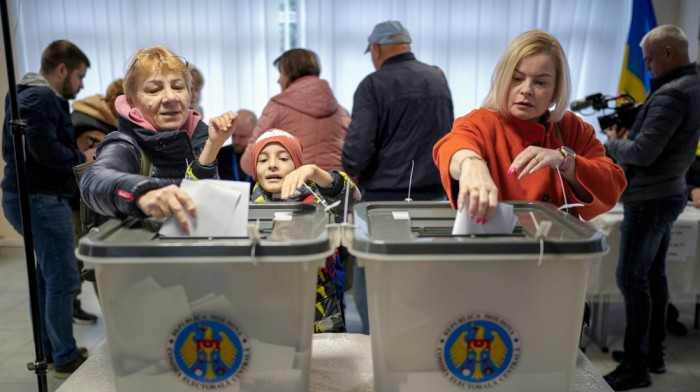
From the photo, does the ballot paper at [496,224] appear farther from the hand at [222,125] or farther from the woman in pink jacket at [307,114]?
the woman in pink jacket at [307,114]

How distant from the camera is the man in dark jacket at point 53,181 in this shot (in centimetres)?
224

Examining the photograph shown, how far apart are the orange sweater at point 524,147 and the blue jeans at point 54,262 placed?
1.82m

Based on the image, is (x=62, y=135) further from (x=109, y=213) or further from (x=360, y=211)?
(x=360, y=211)

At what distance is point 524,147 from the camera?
116cm

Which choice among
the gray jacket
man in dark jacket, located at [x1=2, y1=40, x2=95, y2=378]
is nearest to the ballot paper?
the gray jacket

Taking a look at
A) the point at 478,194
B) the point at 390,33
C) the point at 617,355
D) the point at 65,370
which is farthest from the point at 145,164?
the point at 617,355

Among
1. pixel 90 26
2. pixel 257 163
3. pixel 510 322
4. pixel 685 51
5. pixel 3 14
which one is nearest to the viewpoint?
pixel 510 322

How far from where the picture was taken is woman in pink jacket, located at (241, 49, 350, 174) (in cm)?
246

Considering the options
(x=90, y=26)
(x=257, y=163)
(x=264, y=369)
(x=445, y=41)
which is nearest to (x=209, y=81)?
(x=90, y=26)

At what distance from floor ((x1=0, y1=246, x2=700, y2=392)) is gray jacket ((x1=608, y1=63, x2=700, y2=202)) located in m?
0.86

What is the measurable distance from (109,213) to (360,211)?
415 millimetres

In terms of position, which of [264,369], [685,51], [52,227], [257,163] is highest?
[685,51]

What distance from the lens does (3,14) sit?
1.28 meters

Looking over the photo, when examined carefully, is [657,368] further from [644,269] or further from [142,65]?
[142,65]
